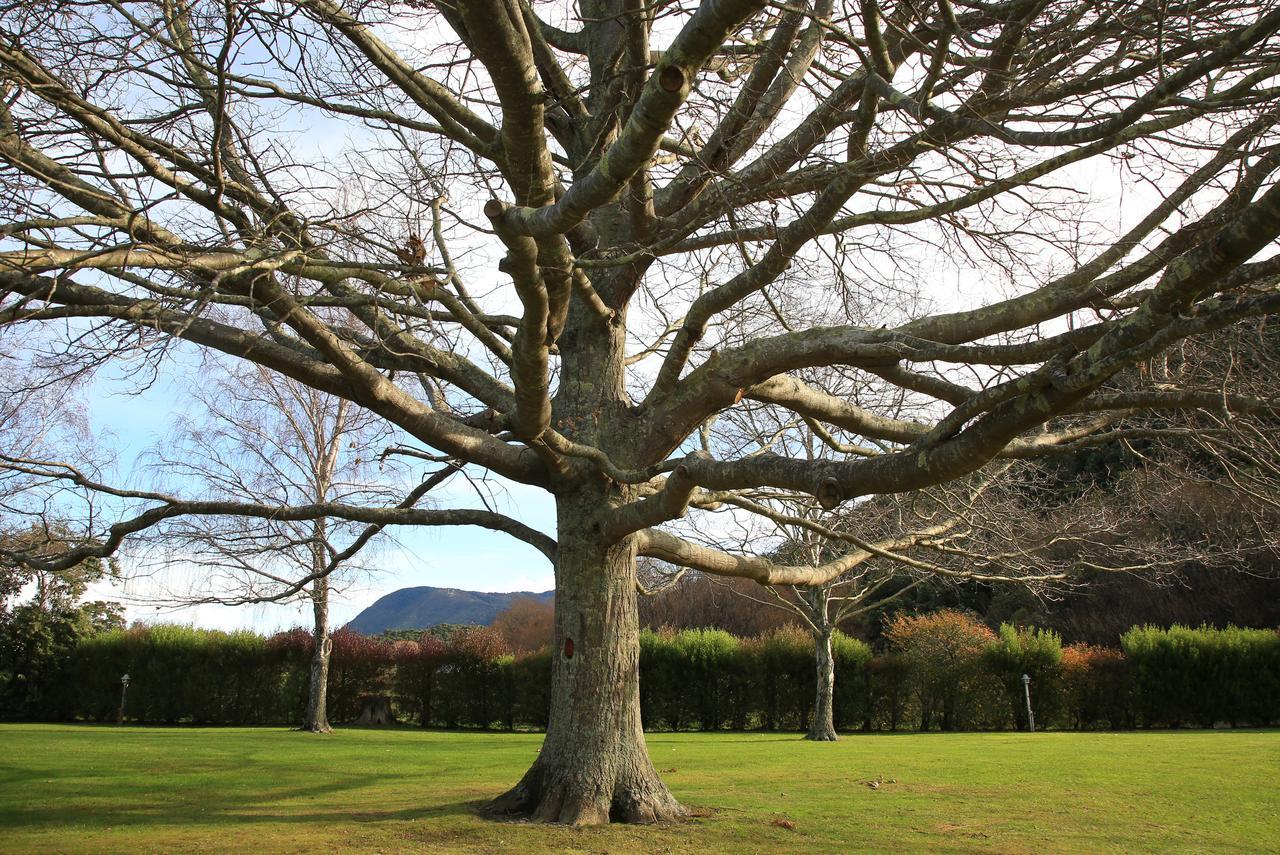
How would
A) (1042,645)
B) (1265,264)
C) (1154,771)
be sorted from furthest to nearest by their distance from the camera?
(1042,645) → (1154,771) → (1265,264)

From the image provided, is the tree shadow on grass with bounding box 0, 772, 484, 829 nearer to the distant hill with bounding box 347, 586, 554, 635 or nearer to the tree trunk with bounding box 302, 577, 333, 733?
the tree trunk with bounding box 302, 577, 333, 733

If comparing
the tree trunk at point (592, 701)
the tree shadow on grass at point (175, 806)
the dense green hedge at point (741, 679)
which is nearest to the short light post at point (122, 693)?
the dense green hedge at point (741, 679)

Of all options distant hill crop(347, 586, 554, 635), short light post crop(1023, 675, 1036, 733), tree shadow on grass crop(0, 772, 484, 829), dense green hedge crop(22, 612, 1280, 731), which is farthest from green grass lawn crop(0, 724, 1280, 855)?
distant hill crop(347, 586, 554, 635)

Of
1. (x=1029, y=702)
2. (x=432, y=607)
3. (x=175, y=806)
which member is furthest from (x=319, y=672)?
(x=432, y=607)

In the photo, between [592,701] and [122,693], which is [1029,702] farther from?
[122,693]

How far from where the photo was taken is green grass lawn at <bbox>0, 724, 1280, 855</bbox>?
628cm

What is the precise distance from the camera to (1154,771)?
10789 mm

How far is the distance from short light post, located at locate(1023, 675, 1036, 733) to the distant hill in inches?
1401

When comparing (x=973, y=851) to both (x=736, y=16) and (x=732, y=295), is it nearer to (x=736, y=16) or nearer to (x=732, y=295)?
(x=732, y=295)

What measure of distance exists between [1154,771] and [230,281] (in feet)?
37.9

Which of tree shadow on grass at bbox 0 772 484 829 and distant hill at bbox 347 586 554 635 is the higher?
distant hill at bbox 347 586 554 635

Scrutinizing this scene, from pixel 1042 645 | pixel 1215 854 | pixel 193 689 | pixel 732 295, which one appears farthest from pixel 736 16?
pixel 193 689

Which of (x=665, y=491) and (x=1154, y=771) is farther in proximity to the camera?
(x=1154, y=771)

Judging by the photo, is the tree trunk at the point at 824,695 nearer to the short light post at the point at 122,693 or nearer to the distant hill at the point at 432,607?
the short light post at the point at 122,693
